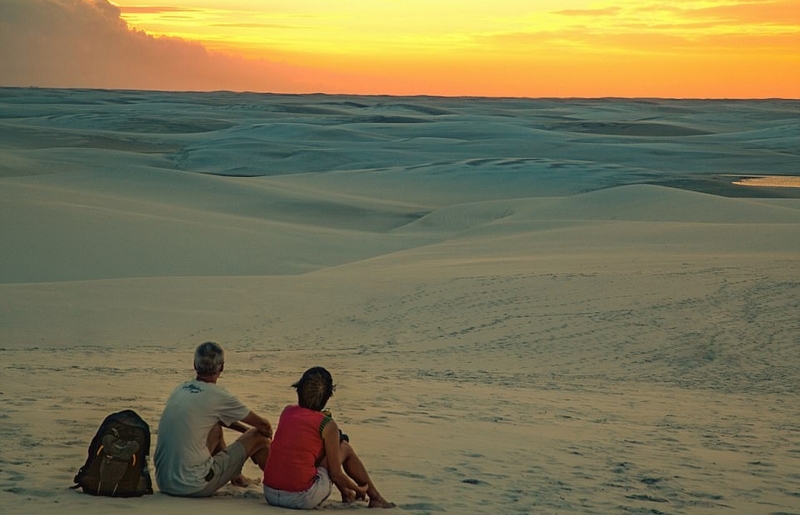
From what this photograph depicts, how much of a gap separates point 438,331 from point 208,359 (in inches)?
295

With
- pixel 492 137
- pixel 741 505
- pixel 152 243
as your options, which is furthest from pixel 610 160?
pixel 741 505

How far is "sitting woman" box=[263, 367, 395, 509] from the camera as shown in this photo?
515 cm

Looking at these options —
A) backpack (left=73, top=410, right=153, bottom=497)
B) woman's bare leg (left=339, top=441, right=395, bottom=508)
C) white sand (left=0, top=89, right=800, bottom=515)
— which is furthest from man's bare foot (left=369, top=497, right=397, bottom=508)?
backpack (left=73, top=410, right=153, bottom=497)

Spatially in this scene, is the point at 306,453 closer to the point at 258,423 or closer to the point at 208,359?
the point at 258,423

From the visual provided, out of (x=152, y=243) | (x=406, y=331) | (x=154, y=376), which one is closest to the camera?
(x=154, y=376)

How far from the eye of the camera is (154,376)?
899 centimetres

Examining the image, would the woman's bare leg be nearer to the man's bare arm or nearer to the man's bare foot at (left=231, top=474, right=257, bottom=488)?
the man's bare arm

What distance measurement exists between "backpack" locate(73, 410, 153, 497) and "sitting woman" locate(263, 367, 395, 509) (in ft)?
2.14

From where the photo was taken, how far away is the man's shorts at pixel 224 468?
5.30 metres

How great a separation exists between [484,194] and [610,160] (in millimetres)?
14238

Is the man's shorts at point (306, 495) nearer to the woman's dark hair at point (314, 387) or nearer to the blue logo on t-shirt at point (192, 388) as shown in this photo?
the woman's dark hair at point (314, 387)

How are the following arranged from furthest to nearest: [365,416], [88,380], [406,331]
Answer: [406,331] < [88,380] < [365,416]

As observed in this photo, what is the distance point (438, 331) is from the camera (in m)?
12.5

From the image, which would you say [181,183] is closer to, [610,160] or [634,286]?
[634,286]
